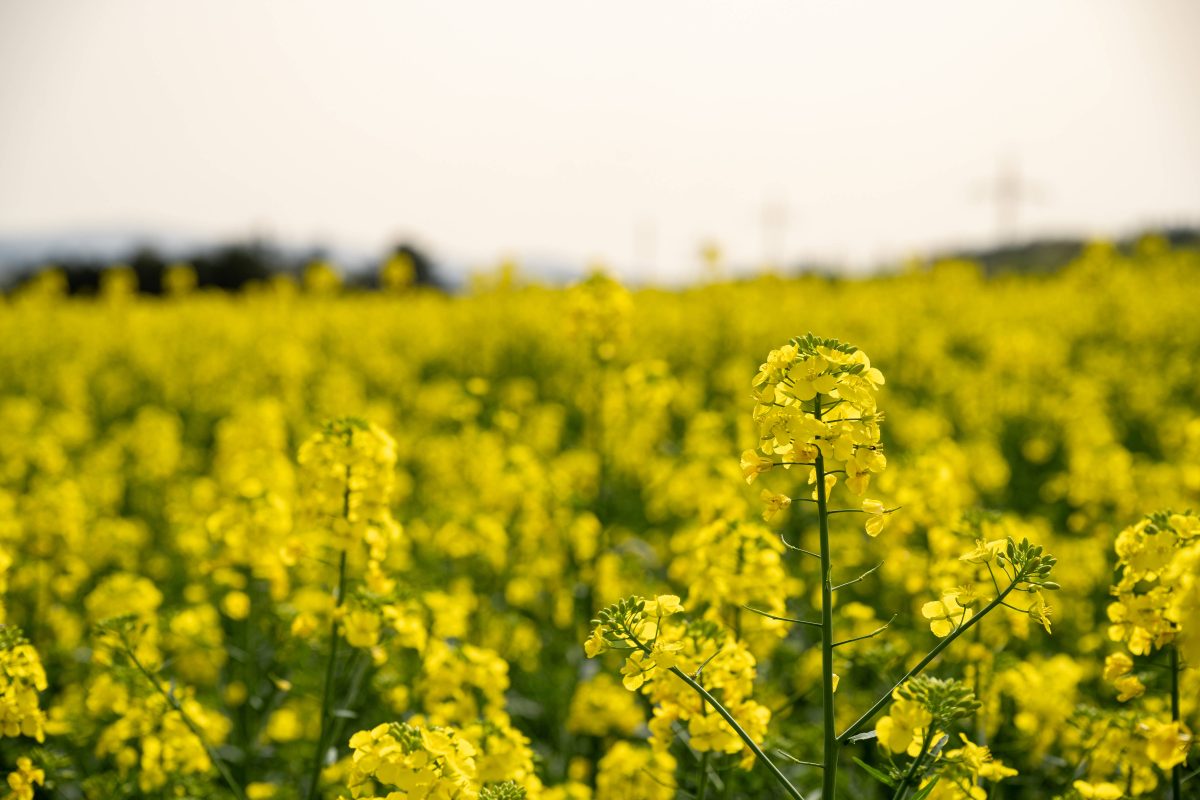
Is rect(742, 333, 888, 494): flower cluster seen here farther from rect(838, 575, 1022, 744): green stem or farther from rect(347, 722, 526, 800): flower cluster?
rect(347, 722, 526, 800): flower cluster

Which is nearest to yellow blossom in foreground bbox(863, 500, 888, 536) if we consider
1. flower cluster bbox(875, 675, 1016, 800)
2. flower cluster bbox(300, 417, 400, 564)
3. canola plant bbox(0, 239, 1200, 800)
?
canola plant bbox(0, 239, 1200, 800)

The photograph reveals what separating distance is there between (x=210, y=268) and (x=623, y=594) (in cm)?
2805

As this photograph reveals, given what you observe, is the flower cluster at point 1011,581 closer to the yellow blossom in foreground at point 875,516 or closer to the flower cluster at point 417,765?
the yellow blossom in foreground at point 875,516

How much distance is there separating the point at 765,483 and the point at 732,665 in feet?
11.9

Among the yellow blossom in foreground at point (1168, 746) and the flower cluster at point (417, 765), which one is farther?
the flower cluster at point (417, 765)

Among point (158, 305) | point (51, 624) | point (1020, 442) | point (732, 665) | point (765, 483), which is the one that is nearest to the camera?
point (732, 665)

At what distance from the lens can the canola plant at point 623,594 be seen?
1619mm

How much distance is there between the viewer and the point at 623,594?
3854 mm

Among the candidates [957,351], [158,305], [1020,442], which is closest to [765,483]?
[1020,442]

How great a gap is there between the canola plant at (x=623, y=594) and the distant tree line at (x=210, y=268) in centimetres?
2027

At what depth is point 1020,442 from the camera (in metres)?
7.87

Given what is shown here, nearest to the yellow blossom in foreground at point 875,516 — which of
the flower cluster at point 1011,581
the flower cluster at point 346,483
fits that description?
the flower cluster at point 1011,581

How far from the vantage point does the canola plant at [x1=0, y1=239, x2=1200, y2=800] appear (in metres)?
1.62

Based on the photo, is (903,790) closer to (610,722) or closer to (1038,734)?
(1038,734)
